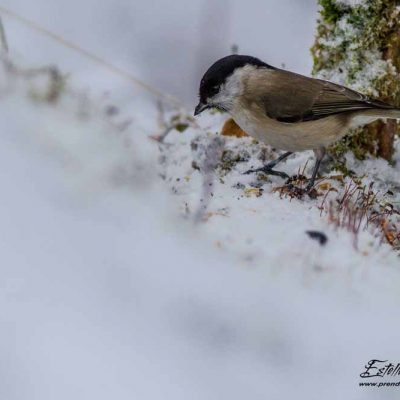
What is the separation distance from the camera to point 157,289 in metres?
3.09

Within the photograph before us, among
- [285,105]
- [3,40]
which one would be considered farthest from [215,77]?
[3,40]

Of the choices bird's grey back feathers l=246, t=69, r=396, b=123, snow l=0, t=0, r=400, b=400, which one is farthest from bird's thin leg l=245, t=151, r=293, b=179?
snow l=0, t=0, r=400, b=400

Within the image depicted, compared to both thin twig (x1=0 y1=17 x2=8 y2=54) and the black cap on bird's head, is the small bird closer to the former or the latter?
the black cap on bird's head

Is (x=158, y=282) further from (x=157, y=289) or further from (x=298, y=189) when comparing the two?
(x=298, y=189)

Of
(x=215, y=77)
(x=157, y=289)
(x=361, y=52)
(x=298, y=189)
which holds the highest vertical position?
(x=361, y=52)

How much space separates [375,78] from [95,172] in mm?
2218

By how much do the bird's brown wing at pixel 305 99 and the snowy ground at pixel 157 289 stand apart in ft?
2.85

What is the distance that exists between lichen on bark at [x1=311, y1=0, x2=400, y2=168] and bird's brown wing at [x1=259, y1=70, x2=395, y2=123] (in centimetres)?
32

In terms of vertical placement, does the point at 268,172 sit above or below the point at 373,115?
below

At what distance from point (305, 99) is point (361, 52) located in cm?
59

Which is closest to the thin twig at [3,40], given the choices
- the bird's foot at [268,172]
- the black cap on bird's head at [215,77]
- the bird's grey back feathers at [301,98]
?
the black cap on bird's head at [215,77]

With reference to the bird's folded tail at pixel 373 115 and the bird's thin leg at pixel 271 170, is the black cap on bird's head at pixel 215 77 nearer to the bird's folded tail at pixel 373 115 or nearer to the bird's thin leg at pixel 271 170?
the bird's thin leg at pixel 271 170

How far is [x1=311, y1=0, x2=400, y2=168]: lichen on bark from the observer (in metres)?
4.80

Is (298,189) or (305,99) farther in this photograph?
(305,99)
